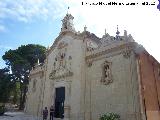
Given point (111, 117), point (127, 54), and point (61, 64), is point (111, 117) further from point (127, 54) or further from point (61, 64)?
point (61, 64)

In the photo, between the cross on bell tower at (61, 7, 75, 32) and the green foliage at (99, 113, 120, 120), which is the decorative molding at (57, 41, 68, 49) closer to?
the cross on bell tower at (61, 7, 75, 32)

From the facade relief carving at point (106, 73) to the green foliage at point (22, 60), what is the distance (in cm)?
2759

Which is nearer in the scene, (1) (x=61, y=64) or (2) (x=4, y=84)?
(1) (x=61, y=64)

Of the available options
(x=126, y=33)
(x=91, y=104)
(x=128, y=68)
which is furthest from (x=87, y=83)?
(x=126, y=33)

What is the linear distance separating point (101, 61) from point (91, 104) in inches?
173

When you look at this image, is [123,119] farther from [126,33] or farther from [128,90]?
[126,33]

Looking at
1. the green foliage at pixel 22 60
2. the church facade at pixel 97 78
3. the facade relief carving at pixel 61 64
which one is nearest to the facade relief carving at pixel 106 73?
the church facade at pixel 97 78

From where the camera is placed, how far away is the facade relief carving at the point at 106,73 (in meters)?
19.3

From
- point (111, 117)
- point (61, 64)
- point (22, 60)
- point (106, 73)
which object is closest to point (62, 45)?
point (61, 64)

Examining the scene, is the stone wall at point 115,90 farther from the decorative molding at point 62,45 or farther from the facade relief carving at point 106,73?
the decorative molding at point 62,45

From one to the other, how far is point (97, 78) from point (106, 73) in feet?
3.95

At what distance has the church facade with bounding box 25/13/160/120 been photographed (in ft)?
57.4

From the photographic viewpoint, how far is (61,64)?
2575 cm

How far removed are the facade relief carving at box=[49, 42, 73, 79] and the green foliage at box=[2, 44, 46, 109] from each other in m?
19.1
